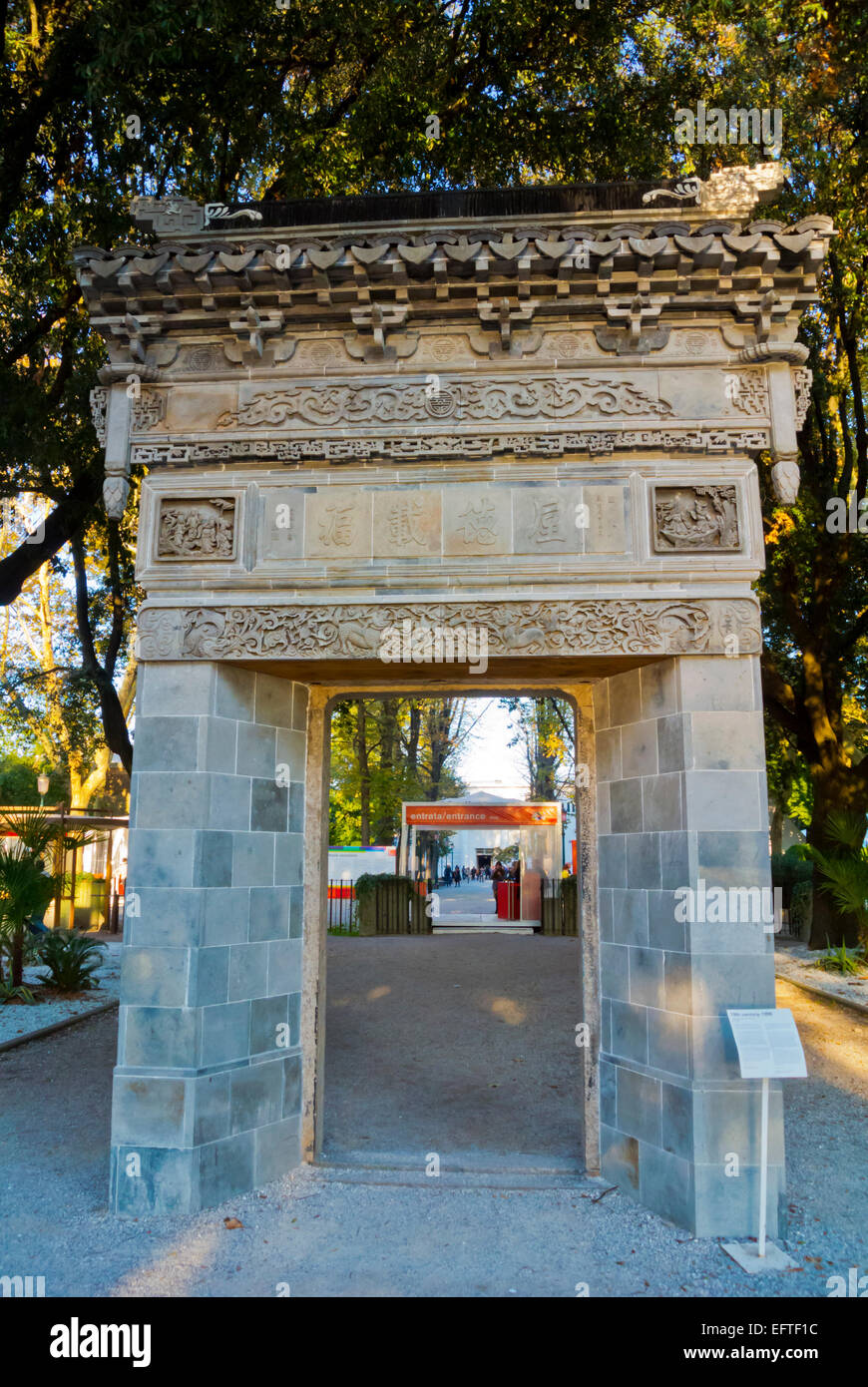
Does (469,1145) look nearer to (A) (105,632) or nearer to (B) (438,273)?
(B) (438,273)

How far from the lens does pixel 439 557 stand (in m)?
6.00

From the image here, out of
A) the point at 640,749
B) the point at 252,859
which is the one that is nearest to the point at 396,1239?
the point at 252,859

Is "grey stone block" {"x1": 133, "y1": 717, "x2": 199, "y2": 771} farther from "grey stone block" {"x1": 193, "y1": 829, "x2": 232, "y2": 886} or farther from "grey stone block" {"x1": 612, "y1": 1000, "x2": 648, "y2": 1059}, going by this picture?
"grey stone block" {"x1": 612, "y1": 1000, "x2": 648, "y2": 1059}

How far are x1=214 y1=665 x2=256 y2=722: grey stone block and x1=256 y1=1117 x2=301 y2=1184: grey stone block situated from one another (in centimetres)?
282

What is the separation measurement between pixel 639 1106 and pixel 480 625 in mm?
3329

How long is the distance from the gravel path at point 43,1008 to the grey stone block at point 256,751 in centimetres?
634

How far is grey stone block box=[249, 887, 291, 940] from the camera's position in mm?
6164

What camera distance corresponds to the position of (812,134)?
434 inches

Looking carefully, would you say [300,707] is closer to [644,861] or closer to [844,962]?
[644,861]

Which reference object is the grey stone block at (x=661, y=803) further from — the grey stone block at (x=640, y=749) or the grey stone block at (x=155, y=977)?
the grey stone block at (x=155, y=977)

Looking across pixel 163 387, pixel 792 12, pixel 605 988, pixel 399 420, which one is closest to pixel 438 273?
pixel 399 420

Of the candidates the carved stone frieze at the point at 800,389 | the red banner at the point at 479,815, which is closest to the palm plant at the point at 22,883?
the red banner at the point at 479,815

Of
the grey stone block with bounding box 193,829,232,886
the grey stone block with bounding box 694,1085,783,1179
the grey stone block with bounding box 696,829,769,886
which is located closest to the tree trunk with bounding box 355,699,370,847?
the grey stone block with bounding box 193,829,232,886

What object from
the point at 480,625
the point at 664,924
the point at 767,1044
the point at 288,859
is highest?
the point at 480,625
